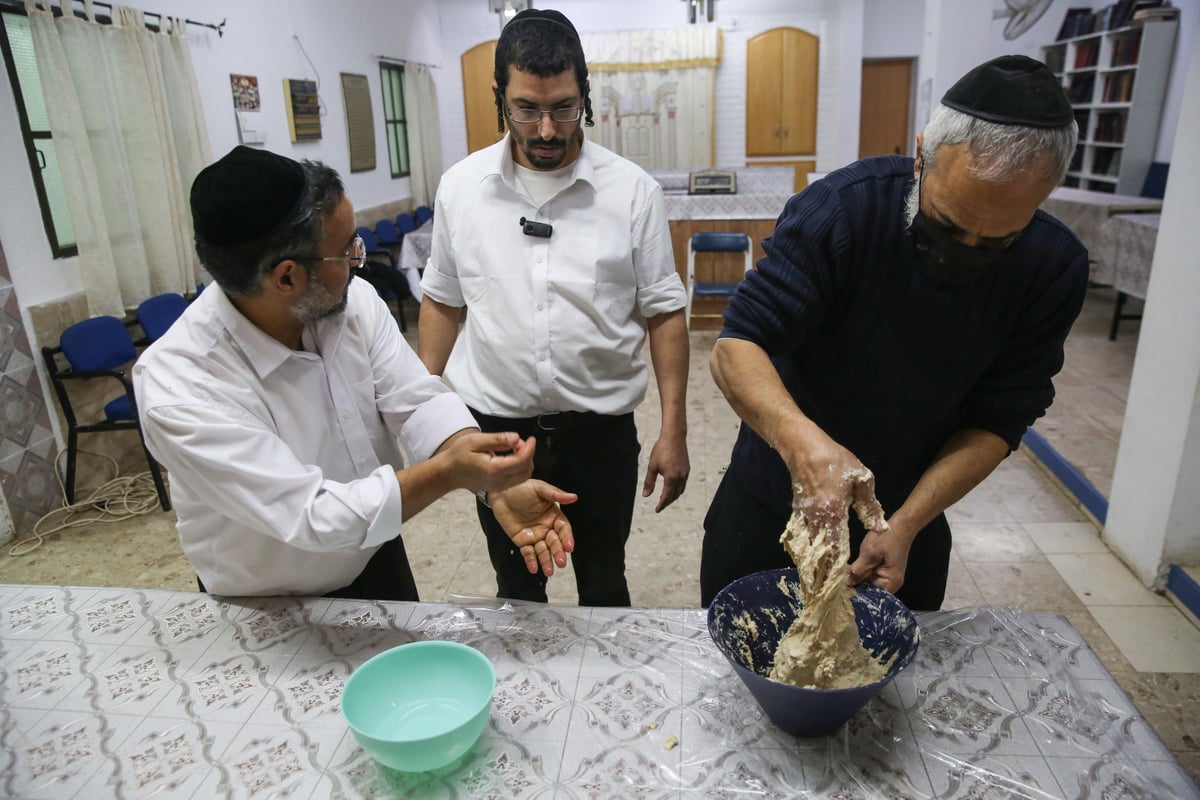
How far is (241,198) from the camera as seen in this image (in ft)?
3.73

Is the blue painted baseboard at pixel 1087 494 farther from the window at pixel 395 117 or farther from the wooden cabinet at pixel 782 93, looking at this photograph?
the window at pixel 395 117

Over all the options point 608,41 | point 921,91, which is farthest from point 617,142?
point 921,91

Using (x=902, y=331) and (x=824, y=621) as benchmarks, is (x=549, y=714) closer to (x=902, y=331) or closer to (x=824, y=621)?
(x=824, y=621)

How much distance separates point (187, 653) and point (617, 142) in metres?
8.69

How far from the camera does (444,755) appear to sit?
1.00 metres

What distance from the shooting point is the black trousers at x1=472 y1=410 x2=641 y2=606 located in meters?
1.88

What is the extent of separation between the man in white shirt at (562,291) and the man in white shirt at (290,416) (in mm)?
367

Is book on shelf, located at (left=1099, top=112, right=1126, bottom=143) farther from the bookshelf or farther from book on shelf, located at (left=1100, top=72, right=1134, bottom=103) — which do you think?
book on shelf, located at (left=1100, top=72, right=1134, bottom=103)

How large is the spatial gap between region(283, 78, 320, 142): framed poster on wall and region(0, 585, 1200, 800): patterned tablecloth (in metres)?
5.20

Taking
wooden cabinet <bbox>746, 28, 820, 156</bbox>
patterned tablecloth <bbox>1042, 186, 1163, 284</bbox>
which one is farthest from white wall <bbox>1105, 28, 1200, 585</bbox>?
wooden cabinet <bbox>746, 28, 820, 156</bbox>

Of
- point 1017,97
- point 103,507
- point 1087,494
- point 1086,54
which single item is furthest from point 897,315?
point 1086,54

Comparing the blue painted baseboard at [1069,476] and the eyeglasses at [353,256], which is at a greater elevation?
the eyeglasses at [353,256]

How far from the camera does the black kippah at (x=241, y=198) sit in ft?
3.73

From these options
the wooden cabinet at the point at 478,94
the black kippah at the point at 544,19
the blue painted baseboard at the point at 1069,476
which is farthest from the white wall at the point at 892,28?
the black kippah at the point at 544,19
